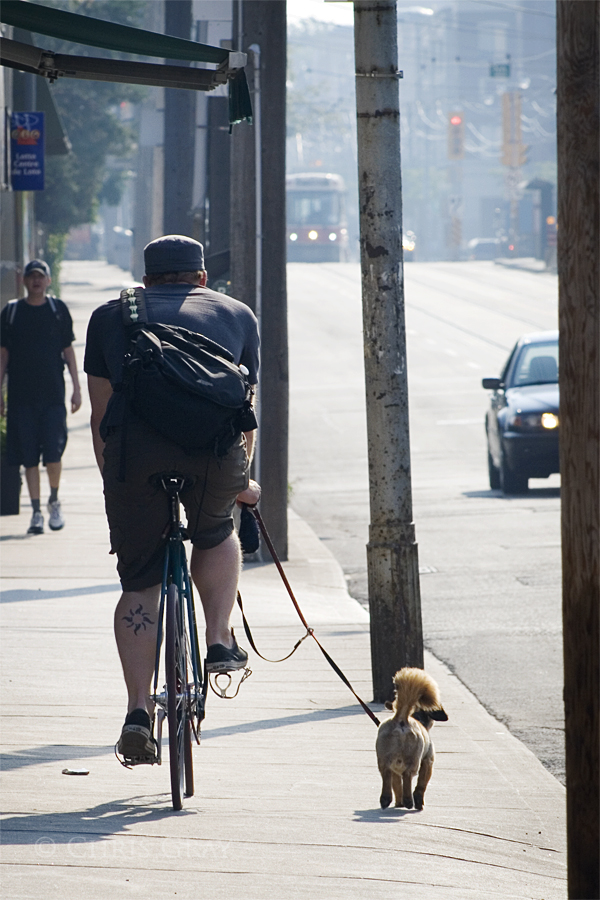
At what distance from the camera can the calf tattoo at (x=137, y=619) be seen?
4.80 metres

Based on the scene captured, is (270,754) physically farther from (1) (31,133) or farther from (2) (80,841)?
(1) (31,133)

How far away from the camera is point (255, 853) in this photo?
4.30 metres

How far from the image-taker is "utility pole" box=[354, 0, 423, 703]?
21.8 feet

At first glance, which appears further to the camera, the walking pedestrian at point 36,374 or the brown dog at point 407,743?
the walking pedestrian at point 36,374

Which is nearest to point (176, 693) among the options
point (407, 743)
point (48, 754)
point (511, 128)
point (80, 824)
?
point (80, 824)

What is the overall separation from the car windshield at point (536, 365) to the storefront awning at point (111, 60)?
1096 centimetres

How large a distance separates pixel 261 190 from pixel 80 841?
7.12 metres

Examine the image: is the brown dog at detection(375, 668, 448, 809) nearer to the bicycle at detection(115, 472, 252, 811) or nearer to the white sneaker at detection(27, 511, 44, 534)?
the bicycle at detection(115, 472, 252, 811)

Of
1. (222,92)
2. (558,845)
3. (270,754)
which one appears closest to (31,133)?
(222,92)

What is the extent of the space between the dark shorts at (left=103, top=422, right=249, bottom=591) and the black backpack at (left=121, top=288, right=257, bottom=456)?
0.19ft

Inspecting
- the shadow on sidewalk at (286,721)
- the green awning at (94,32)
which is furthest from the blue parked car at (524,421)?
the green awning at (94,32)

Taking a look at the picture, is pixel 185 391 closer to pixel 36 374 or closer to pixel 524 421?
pixel 36 374

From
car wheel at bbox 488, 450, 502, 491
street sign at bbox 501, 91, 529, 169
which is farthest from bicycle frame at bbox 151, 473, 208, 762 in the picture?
street sign at bbox 501, 91, 529, 169

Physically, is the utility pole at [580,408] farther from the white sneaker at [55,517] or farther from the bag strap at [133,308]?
the white sneaker at [55,517]
